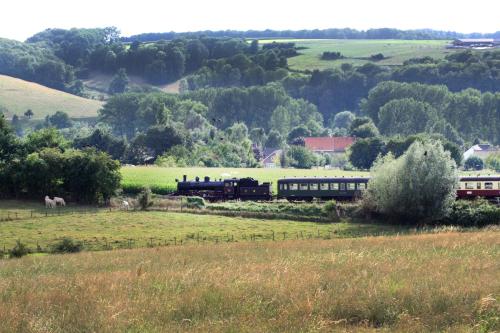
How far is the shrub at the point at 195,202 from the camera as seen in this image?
6111 cm

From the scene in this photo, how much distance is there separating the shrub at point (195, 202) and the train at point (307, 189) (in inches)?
219

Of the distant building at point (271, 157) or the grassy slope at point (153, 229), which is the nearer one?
the grassy slope at point (153, 229)

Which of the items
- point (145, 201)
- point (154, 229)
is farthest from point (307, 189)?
point (154, 229)

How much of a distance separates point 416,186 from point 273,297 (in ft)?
126

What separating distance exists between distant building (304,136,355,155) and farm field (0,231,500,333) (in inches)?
4916

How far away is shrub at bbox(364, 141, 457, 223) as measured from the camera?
56734mm

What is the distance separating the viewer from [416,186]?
57.5 m

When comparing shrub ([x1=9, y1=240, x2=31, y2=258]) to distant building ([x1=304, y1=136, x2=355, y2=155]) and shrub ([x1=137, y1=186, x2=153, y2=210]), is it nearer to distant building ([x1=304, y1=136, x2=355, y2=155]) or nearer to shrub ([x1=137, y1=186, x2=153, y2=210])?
shrub ([x1=137, y1=186, x2=153, y2=210])

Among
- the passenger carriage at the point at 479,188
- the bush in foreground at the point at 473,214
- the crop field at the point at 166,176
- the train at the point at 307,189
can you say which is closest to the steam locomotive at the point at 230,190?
the train at the point at 307,189

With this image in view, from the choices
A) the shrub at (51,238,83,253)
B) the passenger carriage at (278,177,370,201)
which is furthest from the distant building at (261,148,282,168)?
the shrub at (51,238,83,253)

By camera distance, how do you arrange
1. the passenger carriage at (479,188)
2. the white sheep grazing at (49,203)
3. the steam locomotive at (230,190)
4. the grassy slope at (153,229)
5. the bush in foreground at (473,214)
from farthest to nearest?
1. the steam locomotive at (230,190)
2. the passenger carriage at (479,188)
3. the white sheep grazing at (49,203)
4. the bush in foreground at (473,214)
5. the grassy slope at (153,229)

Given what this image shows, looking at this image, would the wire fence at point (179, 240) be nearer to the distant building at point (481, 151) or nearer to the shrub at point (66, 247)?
the shrub at point (66, 247)

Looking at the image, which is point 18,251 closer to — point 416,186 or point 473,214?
point 416,186

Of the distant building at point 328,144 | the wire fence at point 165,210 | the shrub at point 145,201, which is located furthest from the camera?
the distant building at point 328,144
